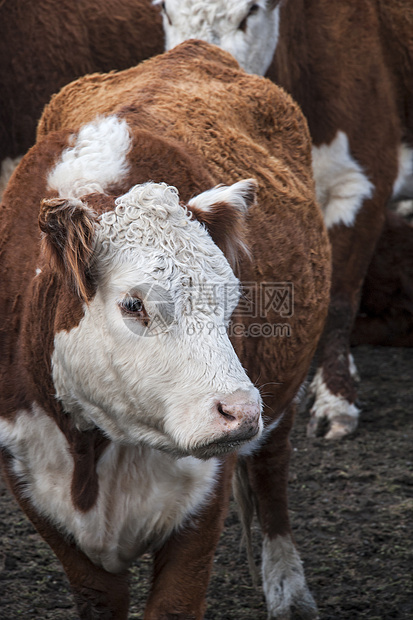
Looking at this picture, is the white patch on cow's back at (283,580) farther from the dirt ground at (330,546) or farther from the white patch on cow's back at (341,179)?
the white patch on cow's back at (341,179)

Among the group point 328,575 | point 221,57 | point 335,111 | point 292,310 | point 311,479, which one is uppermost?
point 221,57

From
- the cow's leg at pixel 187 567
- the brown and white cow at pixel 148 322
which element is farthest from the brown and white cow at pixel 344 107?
the cow's leg at pixel 187 567

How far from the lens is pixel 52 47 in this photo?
19.5 ft

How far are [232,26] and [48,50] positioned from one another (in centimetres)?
138

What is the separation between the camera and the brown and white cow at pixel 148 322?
2.28 meters

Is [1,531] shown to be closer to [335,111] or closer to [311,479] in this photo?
[311,479]

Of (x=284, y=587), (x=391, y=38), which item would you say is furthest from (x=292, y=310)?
(x=391, y=38)

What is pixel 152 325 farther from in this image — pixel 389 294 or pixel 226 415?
pixel 389 294

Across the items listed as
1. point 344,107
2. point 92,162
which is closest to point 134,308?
point 92,162

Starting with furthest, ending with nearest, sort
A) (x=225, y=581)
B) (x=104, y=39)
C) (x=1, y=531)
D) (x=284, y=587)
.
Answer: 1. (x=104, y=39)
2. (x=1, y=531)
3. (x=225, y=581)
4. (x=284, y=587)

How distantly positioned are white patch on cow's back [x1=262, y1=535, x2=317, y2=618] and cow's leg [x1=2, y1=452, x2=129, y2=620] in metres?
0.88

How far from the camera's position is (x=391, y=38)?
5789 millimetres

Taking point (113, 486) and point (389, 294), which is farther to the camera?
point (389, 294)

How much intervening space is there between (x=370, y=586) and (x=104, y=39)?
13.6 feet
